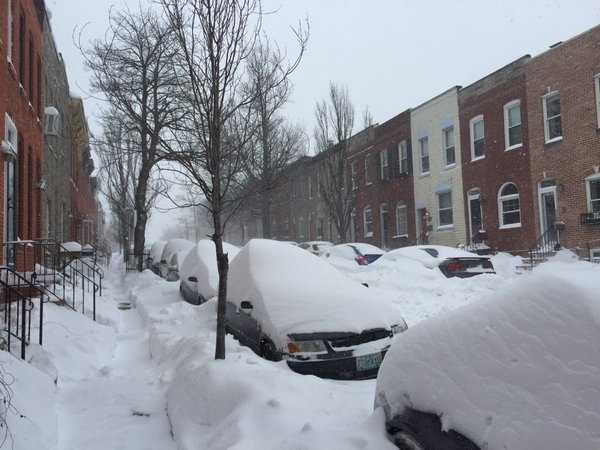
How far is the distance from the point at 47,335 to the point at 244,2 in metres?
5.14

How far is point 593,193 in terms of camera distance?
16.9 metres

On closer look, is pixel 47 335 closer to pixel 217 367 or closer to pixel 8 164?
pixel 217 367

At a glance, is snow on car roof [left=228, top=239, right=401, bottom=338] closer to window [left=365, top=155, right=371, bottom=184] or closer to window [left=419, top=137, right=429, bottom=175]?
window [left=419, top=137, right=429, bottom=175]

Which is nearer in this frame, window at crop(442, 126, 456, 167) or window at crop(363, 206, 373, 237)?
window at crop(442, 126, 456, 167)

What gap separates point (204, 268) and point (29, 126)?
603cm

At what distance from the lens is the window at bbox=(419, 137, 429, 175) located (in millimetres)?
25866

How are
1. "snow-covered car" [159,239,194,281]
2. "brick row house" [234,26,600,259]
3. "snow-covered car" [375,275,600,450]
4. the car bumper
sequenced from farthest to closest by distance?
"snow-covered car" [159,239,194,281], "brick row house" [234,26,600,259], the car bumper, "snow-covered car" [375,275,600,450]

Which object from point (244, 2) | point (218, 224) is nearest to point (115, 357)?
point (218, 224)

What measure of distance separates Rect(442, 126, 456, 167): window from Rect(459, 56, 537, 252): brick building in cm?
98

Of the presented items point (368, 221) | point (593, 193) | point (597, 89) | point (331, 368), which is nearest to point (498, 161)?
point (593, 193)

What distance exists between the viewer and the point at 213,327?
27.1 ft

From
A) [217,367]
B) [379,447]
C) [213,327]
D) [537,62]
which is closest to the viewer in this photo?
[379,447]

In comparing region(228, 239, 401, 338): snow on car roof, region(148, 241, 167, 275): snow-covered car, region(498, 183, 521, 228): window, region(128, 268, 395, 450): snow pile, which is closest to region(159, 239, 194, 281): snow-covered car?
region(148, 241, 167, 275): snow-covered car

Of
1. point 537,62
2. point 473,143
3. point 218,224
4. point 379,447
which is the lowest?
point 379,447
